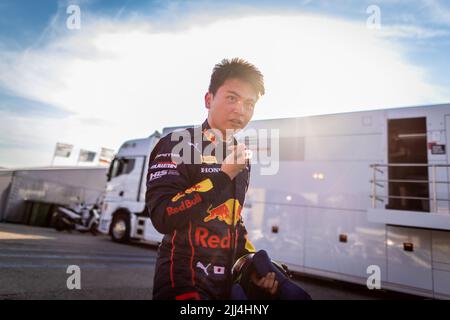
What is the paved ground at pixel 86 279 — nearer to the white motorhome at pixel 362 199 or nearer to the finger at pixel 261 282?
the white motorhome at pixel 362 199

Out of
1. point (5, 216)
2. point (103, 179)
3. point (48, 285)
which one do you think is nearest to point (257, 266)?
point (48, 285)

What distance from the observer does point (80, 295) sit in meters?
3.44

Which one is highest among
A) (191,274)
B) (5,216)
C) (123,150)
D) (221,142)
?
(123,150)

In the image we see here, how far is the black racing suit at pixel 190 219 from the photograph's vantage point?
99 cm

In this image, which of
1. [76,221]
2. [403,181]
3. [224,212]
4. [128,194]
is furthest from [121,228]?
[224,212]

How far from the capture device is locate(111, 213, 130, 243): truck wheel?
30.4 ft

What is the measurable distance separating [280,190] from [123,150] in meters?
6.43

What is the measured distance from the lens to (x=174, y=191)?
103 cm

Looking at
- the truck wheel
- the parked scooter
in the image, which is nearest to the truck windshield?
the truck wheel

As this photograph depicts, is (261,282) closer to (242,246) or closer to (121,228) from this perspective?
(242,246)

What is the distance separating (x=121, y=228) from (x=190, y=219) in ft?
30.8

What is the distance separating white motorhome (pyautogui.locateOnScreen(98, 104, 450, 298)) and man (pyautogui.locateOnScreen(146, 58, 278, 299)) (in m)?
4.71
